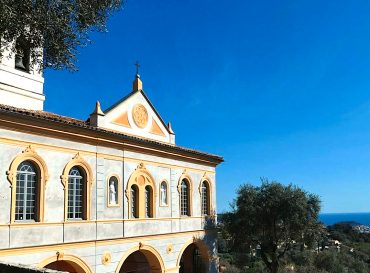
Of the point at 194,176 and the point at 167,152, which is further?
the point at 194,176

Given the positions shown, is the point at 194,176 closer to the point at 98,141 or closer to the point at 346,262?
the point at 98,141

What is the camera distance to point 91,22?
10.1 metres

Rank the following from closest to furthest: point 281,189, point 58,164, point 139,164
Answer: point 58,164 < point 139,164 < point 281,189

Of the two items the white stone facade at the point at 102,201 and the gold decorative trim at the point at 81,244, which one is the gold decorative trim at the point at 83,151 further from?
the gold decorative trim at the point at 81,244

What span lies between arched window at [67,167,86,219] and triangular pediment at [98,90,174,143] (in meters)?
2.50

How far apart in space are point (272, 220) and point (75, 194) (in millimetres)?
13209

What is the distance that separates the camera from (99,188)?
16078 millimetres

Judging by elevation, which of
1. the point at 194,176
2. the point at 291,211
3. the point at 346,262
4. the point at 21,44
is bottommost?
the point at 346,262

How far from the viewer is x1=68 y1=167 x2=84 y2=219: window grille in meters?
15.0

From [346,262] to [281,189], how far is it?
66.9ft

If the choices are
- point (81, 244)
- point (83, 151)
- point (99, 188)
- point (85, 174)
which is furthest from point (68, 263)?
point (83, 151)

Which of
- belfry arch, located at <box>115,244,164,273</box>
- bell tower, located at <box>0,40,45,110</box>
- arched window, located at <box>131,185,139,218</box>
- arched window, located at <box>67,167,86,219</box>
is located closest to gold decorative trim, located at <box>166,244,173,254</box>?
belfry arch, located at <box>115,244,164,273</box>

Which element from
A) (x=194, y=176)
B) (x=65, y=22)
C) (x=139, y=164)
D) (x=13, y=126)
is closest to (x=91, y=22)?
(x=65, y=22)

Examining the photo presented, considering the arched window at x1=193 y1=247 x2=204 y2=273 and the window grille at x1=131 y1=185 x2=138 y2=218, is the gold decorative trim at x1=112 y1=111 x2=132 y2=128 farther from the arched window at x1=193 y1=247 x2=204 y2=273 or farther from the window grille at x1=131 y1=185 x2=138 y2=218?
the arched window at x1=193 y1=247 x2=204 y2=273
